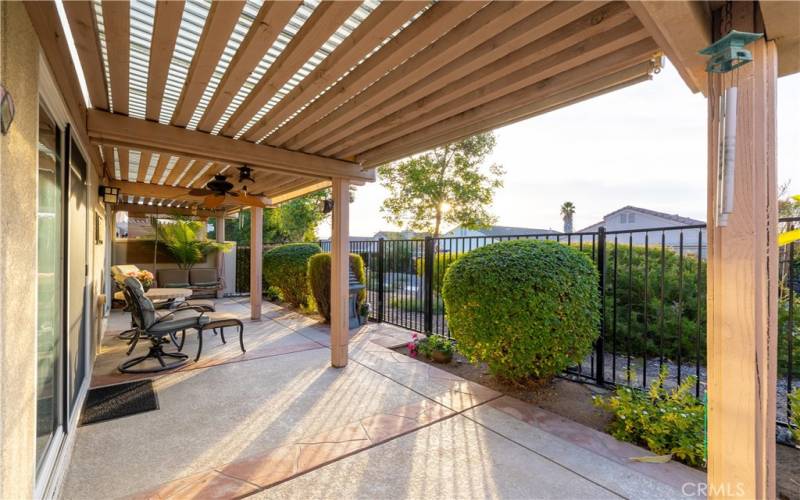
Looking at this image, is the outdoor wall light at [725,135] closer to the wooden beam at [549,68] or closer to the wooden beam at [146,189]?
the wooden beam at [549,68]

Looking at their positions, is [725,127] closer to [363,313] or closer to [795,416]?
[795,416]

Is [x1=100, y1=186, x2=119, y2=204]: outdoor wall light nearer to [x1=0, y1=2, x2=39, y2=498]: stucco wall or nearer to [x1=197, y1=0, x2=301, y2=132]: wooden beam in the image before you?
[x1=197, y1=0, x2=301, y2=132]: wooden beam

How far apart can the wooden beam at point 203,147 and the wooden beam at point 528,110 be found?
0.88 metres

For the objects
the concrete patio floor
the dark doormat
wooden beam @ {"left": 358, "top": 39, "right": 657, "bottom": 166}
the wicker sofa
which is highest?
wooden beam @ {"left": 358, "top": 39, "right": 657, "bottom": 166}

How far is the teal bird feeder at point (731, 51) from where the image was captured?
4.03ft

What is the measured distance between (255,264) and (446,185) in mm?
7547

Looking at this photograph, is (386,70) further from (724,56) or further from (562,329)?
(562,329)

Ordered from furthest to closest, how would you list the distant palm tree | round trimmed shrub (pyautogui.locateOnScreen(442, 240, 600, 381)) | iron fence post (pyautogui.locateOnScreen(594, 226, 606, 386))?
1. the distant palm tree
2. iron fence post (pyautogui.locateOnScreen(594, 226, 606, 386))
3. round trimmed shrub (pyautogui.locateOnScreen(442, 240, 600, 381))

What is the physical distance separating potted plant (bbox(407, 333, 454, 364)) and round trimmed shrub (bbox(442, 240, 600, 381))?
35.5 inches

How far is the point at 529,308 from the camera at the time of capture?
10.5ft

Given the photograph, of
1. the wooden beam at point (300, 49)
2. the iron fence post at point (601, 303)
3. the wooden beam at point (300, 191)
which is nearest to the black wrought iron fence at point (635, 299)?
the iron fence post at point (601, 303)

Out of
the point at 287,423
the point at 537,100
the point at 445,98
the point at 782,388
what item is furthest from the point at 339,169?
the point at 782,388

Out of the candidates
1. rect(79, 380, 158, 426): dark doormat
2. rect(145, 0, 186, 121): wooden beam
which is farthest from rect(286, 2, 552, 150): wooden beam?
rect(79, 380, 158, 426): dark doormat

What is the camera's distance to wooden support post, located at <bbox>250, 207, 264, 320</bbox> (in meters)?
6.97
